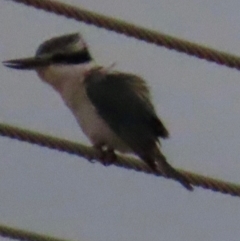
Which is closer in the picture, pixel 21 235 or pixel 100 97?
pixel 21 235

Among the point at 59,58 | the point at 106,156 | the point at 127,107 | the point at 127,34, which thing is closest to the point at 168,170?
the point at 106,156

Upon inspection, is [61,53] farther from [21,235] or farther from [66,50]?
[21,235]

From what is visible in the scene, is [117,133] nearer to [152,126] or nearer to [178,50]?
[152,126]

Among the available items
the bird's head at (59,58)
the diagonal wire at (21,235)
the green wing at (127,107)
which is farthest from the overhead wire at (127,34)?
the bird's head at (59,58)

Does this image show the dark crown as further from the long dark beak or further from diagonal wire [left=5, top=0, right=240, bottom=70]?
diagonal wire [left=5, top=0, right=240, bottom=70]

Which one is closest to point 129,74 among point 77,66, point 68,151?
point 77,66

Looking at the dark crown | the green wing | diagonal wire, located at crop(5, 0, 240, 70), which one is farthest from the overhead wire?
the dark crown

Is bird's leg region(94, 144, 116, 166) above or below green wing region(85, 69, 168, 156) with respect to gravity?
below

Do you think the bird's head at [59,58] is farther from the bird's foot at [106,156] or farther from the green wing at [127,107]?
the bird's foot at [106,156]
